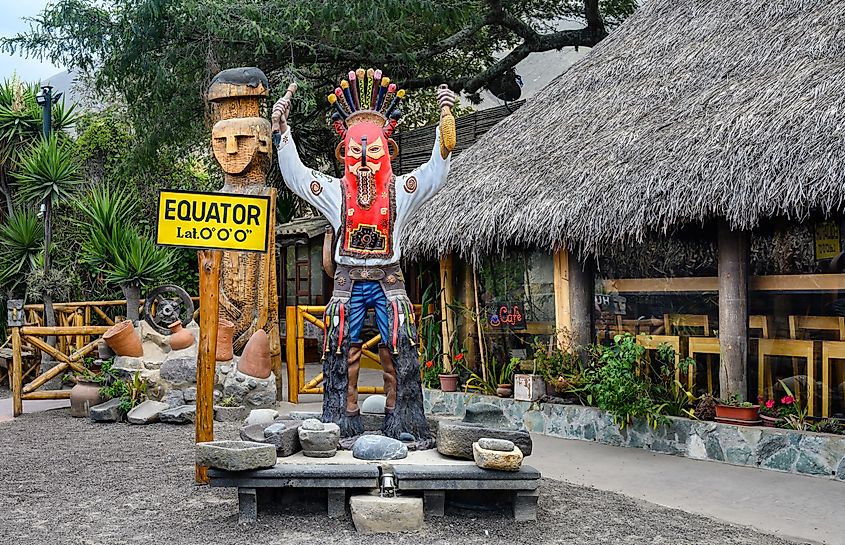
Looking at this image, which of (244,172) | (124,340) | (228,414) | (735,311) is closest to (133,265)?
(124,340)

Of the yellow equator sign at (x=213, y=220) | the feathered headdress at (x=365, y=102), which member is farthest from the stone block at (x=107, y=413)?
the feathered headdress at (x=365, y=102)

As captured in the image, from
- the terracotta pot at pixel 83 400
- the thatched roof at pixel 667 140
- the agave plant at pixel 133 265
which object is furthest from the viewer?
the agave plant at pixel 133 265

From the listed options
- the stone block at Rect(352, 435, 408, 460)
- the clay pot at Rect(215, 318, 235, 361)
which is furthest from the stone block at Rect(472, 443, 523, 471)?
the clay pot at Rect(215, 318, 235, 361)

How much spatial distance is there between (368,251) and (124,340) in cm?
472

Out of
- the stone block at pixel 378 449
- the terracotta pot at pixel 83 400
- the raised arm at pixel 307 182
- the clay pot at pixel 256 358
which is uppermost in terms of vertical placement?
the raised arm at pixel 307 182

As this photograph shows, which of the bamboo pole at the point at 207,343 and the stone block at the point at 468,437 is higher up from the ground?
the bamboo pole at the point at 207,343

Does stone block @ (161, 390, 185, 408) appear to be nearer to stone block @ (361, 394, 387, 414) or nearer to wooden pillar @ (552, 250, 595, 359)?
stone block @ (361, 394, 387, 414)

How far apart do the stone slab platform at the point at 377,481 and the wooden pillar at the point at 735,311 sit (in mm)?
2857

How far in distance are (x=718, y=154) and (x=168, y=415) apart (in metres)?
5.86

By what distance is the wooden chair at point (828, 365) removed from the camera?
6.79 m

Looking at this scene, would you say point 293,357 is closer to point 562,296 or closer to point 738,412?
point 562,296

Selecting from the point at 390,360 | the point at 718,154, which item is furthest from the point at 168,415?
the point at 718,154

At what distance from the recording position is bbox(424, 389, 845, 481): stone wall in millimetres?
6258

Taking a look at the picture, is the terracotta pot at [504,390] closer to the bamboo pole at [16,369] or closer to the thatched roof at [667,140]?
the thatched roof at [667,140]
